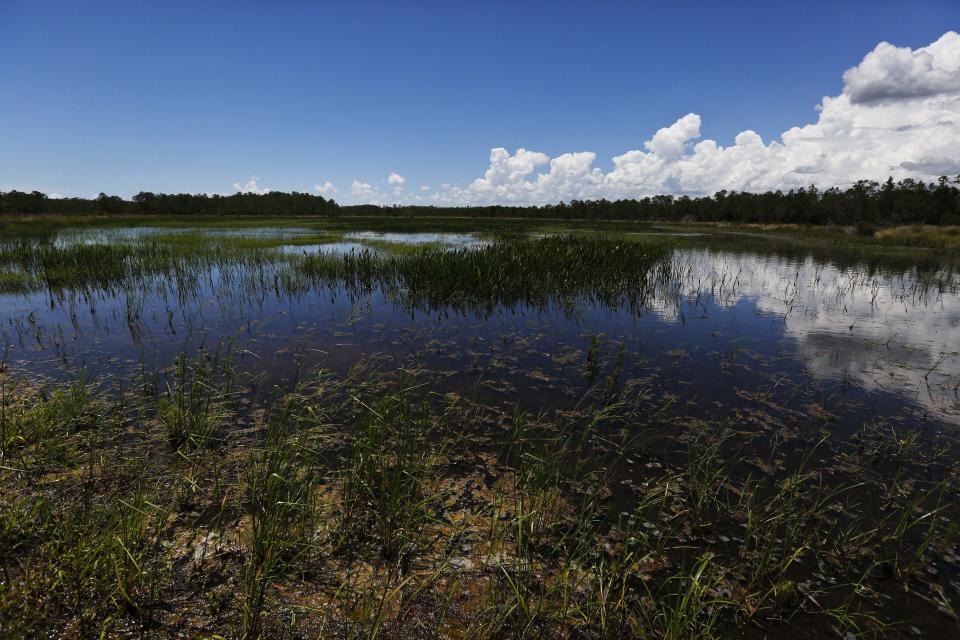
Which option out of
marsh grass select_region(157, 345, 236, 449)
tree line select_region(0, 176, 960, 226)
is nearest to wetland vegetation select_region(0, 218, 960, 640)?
marsh grass select_region(157, 345, 236, 449)

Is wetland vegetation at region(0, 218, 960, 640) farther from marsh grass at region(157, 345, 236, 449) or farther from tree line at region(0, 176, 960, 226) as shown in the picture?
tree line at region(0, 176, 960, 226)

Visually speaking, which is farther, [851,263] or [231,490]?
[851,263]

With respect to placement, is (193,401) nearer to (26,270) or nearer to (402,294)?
(402,294)

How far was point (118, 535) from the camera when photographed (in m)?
3.30

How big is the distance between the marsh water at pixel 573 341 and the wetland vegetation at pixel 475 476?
3.8 inches

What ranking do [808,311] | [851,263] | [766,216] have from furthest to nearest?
[766,216] → [851,263] → [808,311]

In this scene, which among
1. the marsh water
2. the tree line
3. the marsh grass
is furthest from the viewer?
the tree line

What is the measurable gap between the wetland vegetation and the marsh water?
10 cm

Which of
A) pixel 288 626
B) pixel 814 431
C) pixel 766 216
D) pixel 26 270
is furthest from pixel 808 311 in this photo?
pixel 766 216

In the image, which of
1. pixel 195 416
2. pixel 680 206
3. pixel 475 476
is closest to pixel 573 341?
pixel 475 476

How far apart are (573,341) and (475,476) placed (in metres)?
5.88

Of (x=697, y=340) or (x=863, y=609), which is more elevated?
(x=697, y=340)

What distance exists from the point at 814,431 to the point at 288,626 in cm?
736

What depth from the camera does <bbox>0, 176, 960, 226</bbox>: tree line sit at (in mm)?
70062
